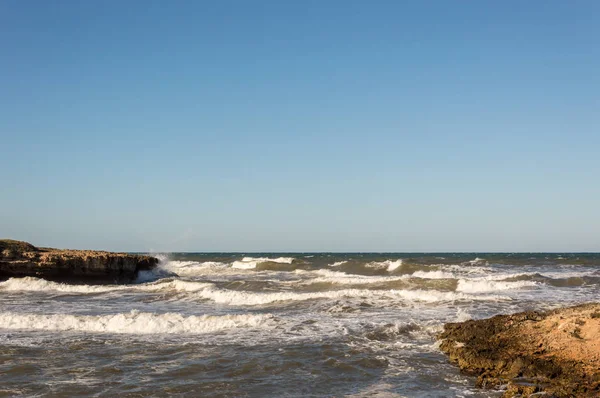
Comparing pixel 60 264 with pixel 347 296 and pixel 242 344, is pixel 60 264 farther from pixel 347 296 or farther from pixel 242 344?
pixel 242 344

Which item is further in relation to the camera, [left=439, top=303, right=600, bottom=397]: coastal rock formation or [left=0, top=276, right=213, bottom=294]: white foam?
[left=0, top=276, right=213, bottom=294]: white foam

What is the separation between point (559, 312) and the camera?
42.2ft

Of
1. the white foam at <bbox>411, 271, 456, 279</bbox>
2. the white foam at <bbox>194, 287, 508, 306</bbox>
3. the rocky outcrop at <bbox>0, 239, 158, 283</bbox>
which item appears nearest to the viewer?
the white foam at <bbox>194, 287, 508, 306</bbox>

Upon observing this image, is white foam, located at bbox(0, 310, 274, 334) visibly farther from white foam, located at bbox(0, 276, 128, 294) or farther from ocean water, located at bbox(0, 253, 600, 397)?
white foam, located at bbox(0, 276, 128, 294)

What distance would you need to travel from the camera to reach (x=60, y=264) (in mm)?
29672

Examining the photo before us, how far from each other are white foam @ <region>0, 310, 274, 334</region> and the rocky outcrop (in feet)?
47.6

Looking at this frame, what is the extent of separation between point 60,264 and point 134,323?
55.9ft

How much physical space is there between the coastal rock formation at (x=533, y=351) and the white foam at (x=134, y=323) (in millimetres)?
6237

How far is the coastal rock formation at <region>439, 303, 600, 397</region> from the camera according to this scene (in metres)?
8.48

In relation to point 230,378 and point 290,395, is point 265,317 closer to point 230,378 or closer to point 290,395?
point 230,378

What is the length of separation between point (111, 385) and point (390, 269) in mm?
38680

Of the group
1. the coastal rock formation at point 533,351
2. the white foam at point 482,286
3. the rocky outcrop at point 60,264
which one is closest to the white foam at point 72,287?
the rocky outcrop at point 60,264

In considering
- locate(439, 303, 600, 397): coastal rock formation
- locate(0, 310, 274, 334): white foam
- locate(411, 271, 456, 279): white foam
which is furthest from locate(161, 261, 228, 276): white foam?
locate(439, 303, 600, 397): coastal rock formation

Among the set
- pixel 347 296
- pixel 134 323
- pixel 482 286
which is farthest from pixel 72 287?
pixel 482 286
